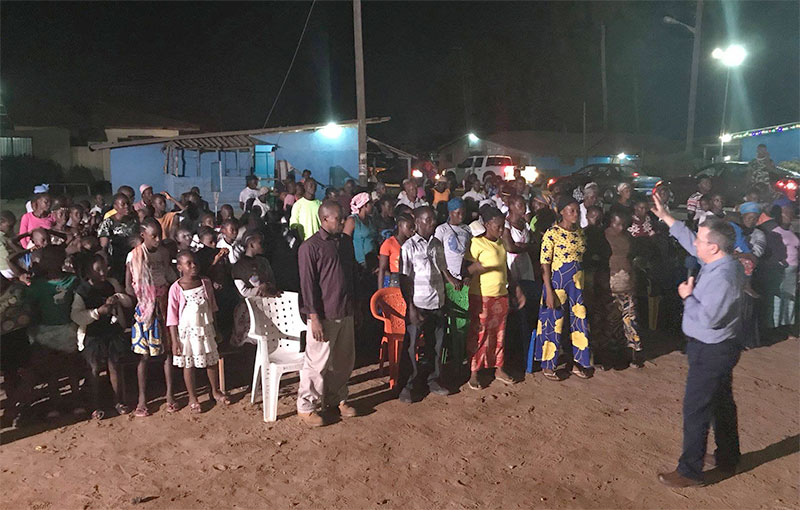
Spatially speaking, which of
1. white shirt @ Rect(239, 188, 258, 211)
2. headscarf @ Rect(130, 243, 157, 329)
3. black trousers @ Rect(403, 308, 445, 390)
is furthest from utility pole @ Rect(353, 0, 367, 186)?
headscarf @ Rect(130, 243, 157, 329)

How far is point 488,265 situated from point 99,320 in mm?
3576

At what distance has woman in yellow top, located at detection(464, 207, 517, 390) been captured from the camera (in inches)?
235

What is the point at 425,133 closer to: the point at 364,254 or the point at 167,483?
the point at 364,254

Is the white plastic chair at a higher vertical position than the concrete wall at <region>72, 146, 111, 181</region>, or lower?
lower

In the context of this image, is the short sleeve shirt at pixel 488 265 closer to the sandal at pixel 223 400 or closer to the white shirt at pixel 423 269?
the white shirt at pixel 423 269

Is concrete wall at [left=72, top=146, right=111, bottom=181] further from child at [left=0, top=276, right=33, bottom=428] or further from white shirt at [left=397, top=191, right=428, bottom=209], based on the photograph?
child at [left=0, top=276, right=33, bottom=428]

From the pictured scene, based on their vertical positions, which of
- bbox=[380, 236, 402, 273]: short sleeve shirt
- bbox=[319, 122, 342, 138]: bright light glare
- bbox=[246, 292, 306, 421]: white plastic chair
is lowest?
bbox=[246, 292, 306, 421]: white plastic chair

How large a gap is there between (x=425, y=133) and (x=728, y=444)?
4683 centimetres

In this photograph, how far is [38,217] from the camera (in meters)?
7.39

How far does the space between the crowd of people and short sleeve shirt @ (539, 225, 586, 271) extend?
0.01m

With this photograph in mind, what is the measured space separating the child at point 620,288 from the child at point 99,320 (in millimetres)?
4772

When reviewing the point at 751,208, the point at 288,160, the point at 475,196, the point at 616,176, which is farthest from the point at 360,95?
the point at 616,176

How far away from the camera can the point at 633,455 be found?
4.74 m

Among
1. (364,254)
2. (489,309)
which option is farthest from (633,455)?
(364,254)
